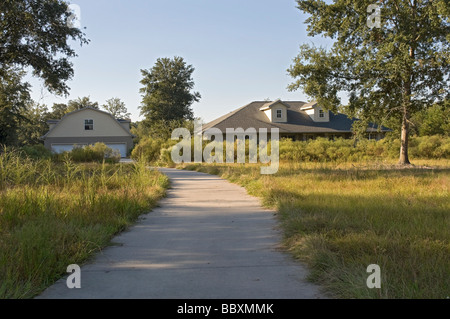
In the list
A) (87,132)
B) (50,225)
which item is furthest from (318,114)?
(50,225)

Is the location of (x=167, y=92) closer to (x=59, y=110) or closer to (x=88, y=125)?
(x=88, y=125)

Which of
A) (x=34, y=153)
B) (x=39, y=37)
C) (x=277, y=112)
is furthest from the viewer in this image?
(x=277, y=112)

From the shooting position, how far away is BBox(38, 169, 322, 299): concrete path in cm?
441

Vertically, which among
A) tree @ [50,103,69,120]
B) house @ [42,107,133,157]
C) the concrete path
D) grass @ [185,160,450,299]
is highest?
tree @ [50,103,69,120]

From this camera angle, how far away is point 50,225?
656 cm

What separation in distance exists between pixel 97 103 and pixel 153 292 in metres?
92.4

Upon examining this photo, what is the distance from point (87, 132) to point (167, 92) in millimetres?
16189

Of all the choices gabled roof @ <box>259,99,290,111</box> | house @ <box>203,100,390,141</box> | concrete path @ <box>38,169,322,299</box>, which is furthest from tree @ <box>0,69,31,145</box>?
concrete path @ <box>38,169,322,299</box>

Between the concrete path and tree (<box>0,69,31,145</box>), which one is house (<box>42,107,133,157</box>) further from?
the concrete path

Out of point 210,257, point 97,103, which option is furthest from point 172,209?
point 97,103

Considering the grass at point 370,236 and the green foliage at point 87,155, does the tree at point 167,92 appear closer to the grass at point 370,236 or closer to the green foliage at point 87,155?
the green foliage at point 87,155

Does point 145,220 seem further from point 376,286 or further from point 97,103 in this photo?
point 97,103

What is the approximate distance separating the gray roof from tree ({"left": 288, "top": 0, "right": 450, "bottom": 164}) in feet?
47.0
